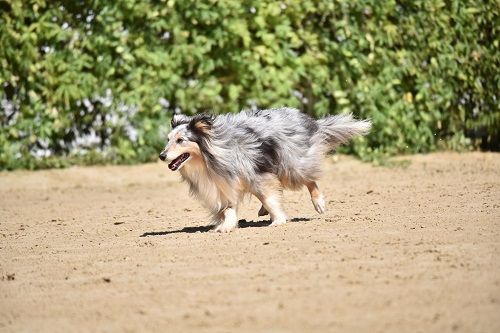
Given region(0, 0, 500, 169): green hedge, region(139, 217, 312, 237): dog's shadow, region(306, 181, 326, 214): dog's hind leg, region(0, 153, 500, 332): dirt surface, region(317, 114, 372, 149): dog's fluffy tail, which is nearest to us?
region(0, 153, 500, 332): dirt surface

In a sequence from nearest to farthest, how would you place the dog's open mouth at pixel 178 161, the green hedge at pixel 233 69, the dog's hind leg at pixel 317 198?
the dog's open mouth at pixel 178 161 < the dog's hind leg at pixel 317 198 < the green hedge at pixel 233 69

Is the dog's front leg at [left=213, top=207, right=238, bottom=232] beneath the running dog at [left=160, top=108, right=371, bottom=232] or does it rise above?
beneath

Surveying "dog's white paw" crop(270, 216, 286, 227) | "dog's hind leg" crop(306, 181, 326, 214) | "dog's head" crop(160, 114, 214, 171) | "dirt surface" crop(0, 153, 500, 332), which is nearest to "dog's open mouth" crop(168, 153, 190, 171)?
"dog's head" crop(160, 114, 214, 171)

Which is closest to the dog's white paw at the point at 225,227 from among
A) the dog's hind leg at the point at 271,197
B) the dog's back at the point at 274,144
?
the dog's hind leg at the point at 271,197

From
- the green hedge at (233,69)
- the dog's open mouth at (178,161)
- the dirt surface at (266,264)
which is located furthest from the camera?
the green hedge at (233,69)

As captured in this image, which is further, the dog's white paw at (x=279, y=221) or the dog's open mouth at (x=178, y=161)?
the dog's white paw at (x=279, y=221)

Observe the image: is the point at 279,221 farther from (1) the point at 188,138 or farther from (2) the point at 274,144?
(1) the point at 188,138

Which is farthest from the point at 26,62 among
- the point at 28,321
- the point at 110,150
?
the point at 28,321

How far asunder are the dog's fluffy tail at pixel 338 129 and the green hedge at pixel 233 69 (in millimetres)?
3451

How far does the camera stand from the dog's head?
25.7 feet

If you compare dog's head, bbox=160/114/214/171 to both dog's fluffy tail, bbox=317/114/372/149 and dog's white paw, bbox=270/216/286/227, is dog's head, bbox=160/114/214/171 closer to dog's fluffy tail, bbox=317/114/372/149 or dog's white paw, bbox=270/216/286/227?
dog's white paw, bbox=270/216/286/227

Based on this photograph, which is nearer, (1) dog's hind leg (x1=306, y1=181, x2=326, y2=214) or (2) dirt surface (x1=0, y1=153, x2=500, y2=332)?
(2) dirt surface (x1=0, y1=153, x2=500, y2=332)

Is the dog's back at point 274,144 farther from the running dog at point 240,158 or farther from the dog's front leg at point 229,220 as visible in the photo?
the dog's front leg at point 229,220

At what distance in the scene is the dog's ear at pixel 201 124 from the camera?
7.85 m
